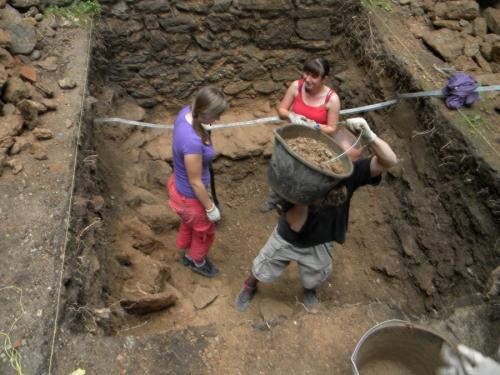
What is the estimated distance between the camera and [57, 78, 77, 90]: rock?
3.94 metres

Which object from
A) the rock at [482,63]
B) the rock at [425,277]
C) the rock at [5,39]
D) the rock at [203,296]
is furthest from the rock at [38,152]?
the rock at [482,63]

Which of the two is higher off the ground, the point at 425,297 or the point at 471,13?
the point at 471,13

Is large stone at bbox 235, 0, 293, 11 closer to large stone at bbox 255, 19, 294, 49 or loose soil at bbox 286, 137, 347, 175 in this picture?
A: large stone at bbox 255, 19, 294, 49

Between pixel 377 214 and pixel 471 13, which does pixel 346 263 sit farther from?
pixel 471 13

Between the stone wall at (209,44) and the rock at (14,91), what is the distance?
142 centimetres

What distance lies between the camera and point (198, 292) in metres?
3.73

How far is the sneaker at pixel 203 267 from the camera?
155 inches

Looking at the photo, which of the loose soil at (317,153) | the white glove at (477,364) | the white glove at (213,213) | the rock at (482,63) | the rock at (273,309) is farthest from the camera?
the rock at (482,63)

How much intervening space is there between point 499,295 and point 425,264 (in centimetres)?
103

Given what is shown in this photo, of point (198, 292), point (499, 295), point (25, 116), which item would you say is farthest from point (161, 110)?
point (499, 295)

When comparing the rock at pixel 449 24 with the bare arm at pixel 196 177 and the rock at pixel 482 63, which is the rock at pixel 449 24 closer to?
the rock at pixel 482 63

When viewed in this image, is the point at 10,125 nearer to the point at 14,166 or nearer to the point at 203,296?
the point at 14,166

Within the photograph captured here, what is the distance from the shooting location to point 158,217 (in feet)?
13.7

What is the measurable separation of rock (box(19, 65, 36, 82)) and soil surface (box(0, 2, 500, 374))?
40cm
